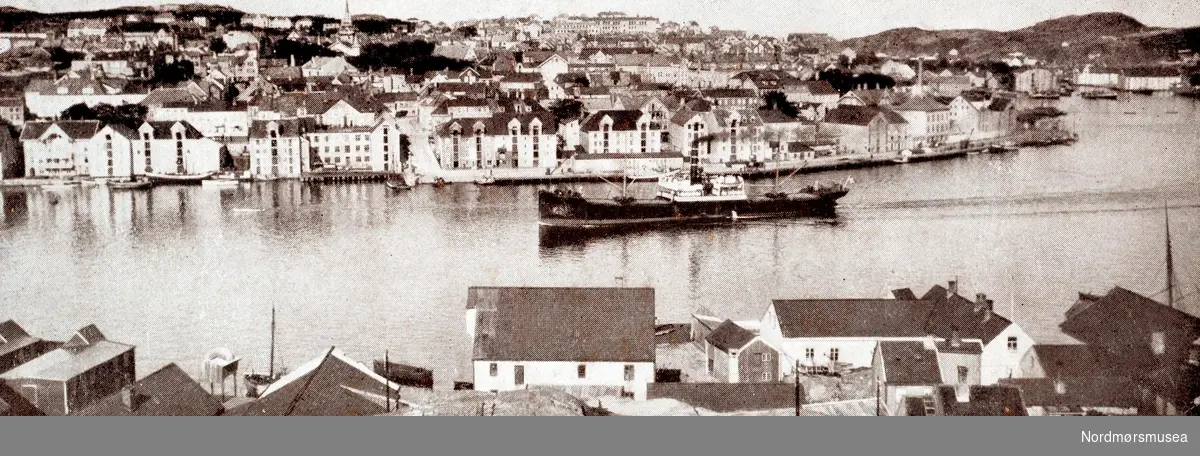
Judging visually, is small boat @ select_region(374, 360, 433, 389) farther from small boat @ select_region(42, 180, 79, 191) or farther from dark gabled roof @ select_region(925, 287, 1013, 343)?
dark gabled roof @ select_region(925, 287, 1013, 343)

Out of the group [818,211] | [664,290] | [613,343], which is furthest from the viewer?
[818,211]

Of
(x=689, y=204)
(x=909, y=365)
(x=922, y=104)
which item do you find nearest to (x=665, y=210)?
(x=689, y=204)

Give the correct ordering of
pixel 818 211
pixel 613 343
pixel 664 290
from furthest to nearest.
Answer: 1. pixel 818 211
2. pixel 664 290
3. pixel 613 343

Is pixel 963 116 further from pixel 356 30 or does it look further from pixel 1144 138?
pixel 356 30

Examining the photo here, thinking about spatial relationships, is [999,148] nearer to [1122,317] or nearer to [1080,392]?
[1122,317]
